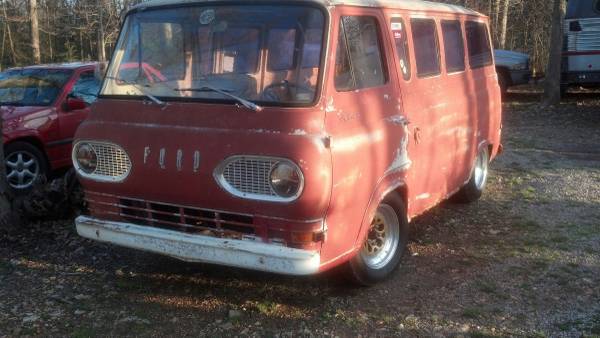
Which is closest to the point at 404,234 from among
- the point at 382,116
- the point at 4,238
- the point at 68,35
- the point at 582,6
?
the point at 382,116

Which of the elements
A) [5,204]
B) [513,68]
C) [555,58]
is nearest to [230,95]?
[5,204]

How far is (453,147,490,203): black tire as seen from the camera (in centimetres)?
673

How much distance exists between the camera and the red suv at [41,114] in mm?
7289

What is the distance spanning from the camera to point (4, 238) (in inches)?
219

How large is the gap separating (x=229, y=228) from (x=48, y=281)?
1768 millimetres

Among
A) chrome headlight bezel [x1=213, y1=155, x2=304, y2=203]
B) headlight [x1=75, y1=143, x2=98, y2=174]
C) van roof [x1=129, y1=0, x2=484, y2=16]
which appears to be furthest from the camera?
headlight [x1=75, y1=143, x2=98, y2=174]

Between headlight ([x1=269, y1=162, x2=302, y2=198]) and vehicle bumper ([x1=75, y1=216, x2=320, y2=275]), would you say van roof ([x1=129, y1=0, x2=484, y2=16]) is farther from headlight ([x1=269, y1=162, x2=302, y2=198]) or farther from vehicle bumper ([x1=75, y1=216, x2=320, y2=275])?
vehicle bumper ([x1=75, y1=216, x2=320, y2=275])

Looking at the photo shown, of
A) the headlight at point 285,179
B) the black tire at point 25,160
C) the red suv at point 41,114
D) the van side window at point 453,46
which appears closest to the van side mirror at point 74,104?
the red suv at point 41,114

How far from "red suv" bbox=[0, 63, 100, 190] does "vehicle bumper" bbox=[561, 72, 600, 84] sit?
10567mm

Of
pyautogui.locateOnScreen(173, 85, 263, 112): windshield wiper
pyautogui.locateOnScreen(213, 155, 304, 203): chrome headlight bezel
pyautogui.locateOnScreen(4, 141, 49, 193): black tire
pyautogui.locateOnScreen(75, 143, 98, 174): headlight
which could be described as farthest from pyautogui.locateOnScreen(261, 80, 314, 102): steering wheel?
pyautogui.locateOnScreen(4, 141, 49, 193): black tire

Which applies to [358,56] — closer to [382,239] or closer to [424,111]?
[424,111]

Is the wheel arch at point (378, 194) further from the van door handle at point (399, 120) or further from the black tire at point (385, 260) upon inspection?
the van door handle at point (399, 120)

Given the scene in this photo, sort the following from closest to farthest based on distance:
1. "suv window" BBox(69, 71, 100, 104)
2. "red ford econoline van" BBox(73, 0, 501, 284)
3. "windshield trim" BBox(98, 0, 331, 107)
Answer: "red ford econoline van" BBox(73, 0, 501, 284)
"windshield trim" BBox(98, 0, 331, 107)
"suv window" BBox(69, 71, 100, 104)

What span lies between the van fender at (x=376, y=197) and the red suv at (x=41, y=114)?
4.73m
